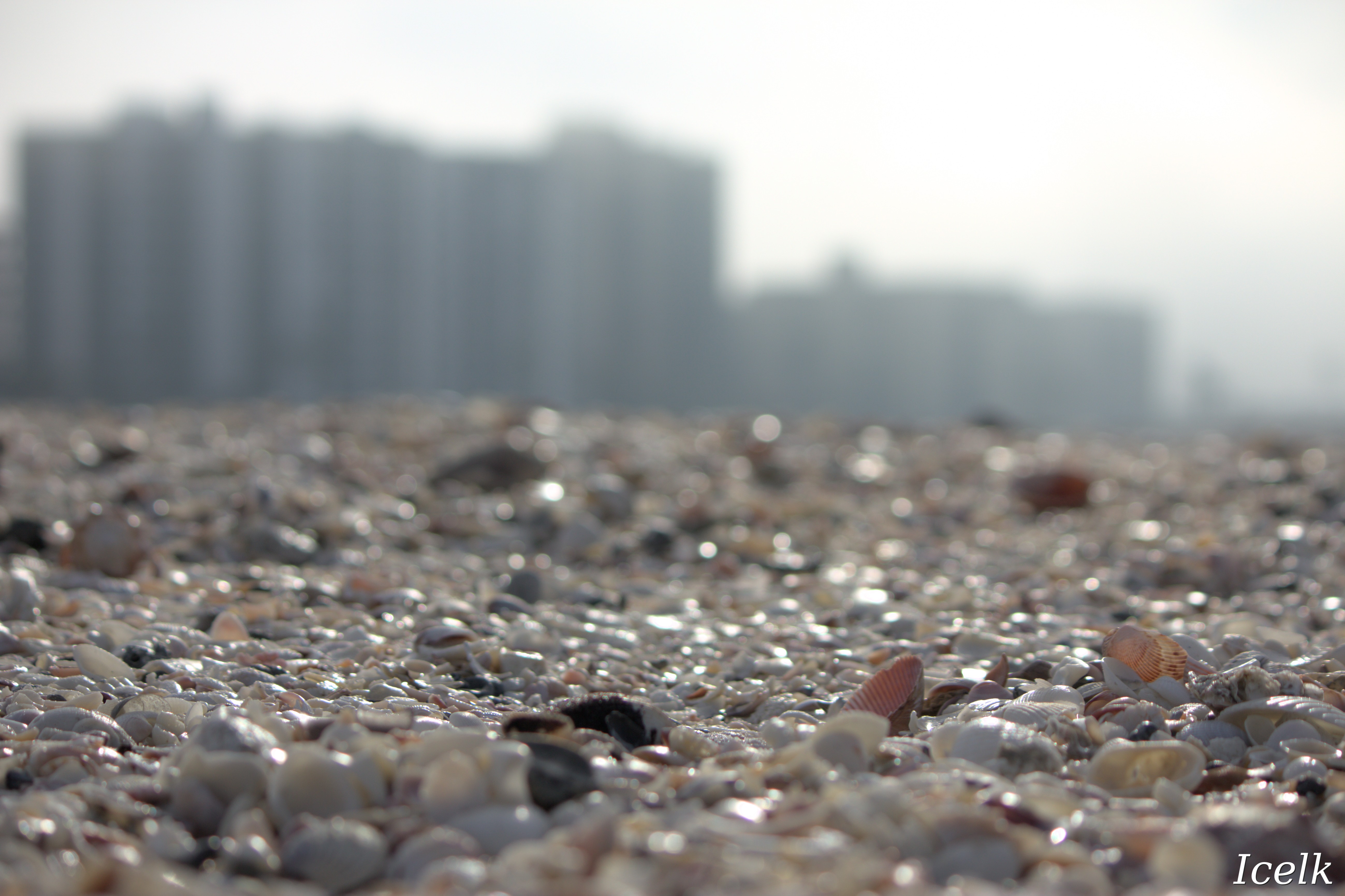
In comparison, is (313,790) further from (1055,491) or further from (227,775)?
(1055,491)

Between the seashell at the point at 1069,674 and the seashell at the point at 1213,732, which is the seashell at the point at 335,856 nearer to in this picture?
the seashell at the point at 1213,732

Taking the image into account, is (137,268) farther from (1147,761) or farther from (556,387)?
(1147,761)

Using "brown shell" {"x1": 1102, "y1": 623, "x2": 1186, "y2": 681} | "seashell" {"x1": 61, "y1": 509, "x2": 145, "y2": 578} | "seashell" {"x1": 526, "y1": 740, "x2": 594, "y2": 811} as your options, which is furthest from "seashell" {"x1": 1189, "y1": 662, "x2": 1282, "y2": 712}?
"seashell" {"x1": 61, "y1": 509, "x2": 145, "y2": 578}

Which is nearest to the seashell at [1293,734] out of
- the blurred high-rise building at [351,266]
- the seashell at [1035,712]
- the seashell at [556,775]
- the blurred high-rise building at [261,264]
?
the seashell at [1035,712]

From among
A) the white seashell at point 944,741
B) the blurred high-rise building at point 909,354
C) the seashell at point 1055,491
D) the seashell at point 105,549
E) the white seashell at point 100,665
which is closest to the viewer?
the white seashell at point 944,741

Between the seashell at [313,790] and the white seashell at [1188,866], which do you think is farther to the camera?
the seashell at [313,790]

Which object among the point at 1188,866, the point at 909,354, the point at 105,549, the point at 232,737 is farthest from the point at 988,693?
the point at 909,354

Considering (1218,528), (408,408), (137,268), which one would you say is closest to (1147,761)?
(1218,528)

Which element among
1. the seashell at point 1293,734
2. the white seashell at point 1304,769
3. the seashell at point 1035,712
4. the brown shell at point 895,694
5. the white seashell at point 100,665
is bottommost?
the white seashell at point 100,665

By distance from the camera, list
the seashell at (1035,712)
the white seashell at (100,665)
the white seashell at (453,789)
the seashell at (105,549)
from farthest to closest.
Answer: the seashell at (105,549), the white seashell at (100,665), the seashell at (1035,712), the white seashell at (453,789)
